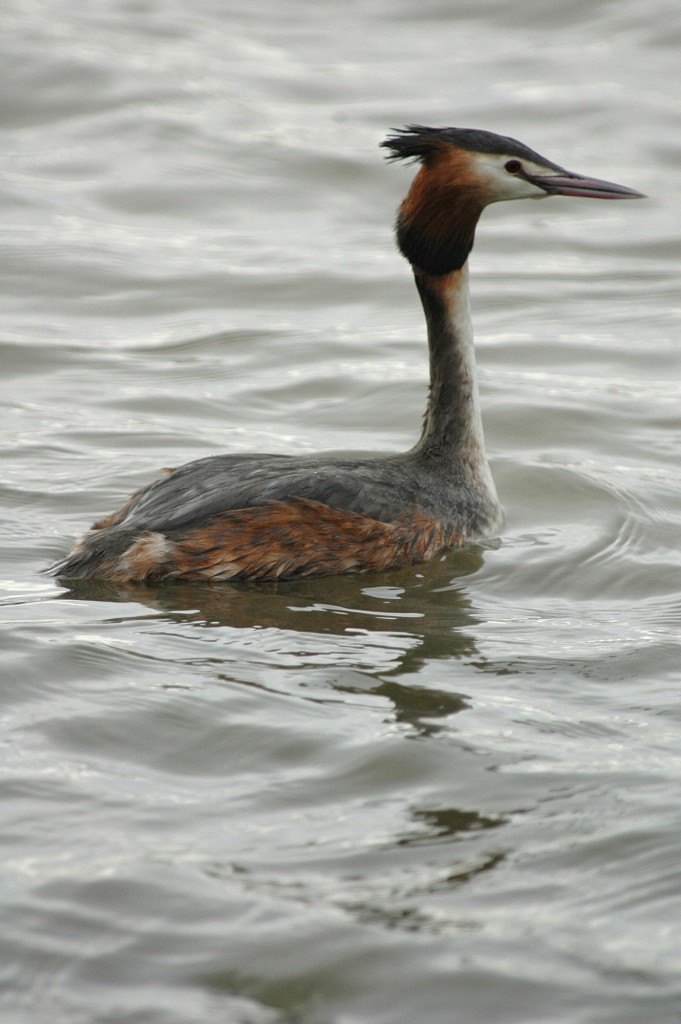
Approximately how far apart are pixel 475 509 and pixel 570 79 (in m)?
10.3

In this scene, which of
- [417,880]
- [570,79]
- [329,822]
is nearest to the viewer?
[417,880]

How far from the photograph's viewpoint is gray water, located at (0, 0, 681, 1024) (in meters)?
3.72

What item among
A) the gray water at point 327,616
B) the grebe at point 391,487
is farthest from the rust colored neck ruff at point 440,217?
the gray water at point 327,616

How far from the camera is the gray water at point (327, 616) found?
3.72 meters

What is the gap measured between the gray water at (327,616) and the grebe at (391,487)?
145mm

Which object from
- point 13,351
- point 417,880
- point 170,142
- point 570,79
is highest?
point 570,79

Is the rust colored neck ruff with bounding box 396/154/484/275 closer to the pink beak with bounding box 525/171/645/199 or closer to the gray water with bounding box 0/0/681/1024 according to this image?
the pink beak with bounding box 525/171/645/199

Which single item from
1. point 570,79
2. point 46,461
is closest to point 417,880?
point 46,461

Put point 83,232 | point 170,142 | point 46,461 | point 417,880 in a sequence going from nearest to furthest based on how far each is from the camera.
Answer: point 417,880 → point 46,461 → point 83,232 → point 170,142

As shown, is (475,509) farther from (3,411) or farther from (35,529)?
(3,411)

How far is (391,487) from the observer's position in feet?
21.9

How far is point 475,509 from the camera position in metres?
7.09

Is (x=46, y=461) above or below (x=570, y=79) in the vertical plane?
below

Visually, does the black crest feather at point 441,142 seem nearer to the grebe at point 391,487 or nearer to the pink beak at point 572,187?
the grebe at point 391,487
